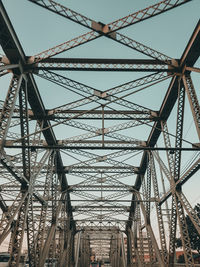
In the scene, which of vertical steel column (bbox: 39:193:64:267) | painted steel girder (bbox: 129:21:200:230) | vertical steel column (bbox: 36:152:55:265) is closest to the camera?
painted steel girder (bbox: 129:21:200:230)

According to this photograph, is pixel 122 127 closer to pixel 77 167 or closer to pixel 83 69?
pixel 83 69

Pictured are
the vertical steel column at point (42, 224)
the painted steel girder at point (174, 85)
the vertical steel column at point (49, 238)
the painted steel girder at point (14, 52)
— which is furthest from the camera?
the vertical steel column at point (49, 238)

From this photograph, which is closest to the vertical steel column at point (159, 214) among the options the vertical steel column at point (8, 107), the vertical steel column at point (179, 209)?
the vertical steel column at point (179, 209)

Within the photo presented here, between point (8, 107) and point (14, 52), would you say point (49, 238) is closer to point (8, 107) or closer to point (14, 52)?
point (8, 107)

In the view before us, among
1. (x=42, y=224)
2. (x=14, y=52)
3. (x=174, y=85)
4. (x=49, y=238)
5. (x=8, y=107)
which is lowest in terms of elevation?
(x=49, y=238)

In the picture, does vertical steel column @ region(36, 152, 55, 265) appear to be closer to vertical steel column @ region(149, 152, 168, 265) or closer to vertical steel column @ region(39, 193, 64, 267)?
vertical steel column @ region(39, 193, 64, 267)

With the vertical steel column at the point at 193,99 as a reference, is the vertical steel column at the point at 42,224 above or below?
below

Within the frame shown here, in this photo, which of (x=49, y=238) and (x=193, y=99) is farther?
(x=49, y=238)

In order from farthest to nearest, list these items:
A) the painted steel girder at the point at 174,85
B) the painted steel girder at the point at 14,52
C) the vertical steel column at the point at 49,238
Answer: the vertical steel column at the point at 49,238 < the painted steel girder at the point at 174,85 < the painted steel girder at the point at 14,52

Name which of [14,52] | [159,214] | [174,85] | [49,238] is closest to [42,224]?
[49,238]

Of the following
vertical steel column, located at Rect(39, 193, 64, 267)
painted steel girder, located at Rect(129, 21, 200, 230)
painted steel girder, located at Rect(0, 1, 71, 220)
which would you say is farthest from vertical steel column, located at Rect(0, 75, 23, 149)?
vertical steel column, located at Rect(39, 193, 64, 267)

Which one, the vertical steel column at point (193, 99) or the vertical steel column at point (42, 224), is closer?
the vertical steel column at point (193, 99)

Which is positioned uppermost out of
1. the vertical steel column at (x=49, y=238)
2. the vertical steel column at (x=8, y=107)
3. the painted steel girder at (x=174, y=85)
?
the painted steel girder at (x=174, y=85)

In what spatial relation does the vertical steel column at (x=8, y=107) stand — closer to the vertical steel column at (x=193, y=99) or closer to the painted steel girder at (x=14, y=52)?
the painted steel girder at (x=14, y=52)
